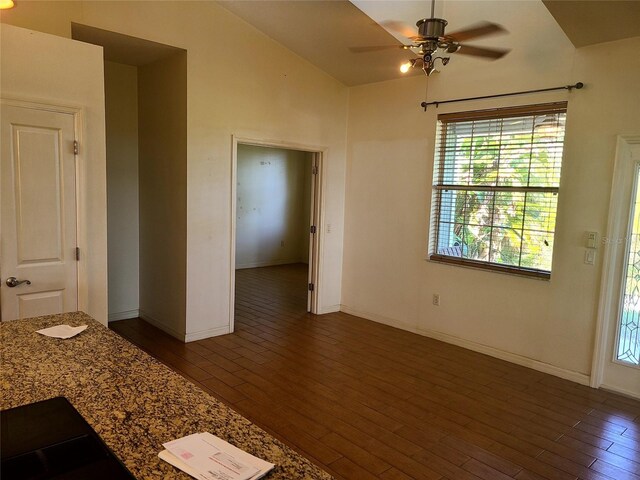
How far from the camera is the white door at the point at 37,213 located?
2.68m

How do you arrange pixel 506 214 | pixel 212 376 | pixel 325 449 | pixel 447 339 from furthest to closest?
pixel 447 339 < pixel 506 214 < pixel 212 376 < pixel 325 449

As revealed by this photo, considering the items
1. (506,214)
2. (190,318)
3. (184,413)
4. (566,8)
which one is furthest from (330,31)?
(184,413)

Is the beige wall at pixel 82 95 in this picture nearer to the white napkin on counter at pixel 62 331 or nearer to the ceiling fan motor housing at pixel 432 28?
the white napkin on counter at pixel 62 331

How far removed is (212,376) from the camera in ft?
11.8

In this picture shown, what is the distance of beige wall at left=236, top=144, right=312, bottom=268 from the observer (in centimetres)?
830

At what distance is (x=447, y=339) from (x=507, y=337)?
639 millimetres

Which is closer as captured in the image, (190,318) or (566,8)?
(566,8)

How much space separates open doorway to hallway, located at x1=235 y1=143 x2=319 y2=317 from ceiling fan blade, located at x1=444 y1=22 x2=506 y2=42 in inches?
196

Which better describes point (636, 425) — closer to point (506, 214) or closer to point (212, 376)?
point (506, 214)

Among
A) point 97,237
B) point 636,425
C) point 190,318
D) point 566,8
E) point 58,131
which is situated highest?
point 566,8

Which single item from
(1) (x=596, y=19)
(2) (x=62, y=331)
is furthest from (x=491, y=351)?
(2) (x=62, y=331)

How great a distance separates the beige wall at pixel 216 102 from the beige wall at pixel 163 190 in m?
0.10

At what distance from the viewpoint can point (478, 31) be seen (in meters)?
2.50

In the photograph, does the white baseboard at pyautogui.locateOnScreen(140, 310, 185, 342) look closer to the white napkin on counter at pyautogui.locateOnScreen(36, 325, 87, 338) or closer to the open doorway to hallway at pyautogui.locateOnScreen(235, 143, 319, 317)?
the open doorway to hallway at pyautogui.locateOnScreen(235, 143, 319, 317)
